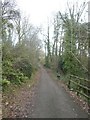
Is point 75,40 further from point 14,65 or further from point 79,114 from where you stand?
point 79,114

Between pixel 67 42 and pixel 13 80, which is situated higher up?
pixel 67 42

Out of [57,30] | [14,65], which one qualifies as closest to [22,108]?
[14,65]

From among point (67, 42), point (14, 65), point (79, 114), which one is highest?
point (67, 42)

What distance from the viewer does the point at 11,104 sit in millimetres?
10359

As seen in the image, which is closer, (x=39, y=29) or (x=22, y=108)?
(x=22, y=108)

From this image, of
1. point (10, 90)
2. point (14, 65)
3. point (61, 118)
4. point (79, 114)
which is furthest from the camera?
point (14, 65)

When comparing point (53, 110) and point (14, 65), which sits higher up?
point (14, 65)

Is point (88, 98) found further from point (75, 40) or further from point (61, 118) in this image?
point (75, 40)

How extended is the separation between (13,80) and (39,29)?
110 ft

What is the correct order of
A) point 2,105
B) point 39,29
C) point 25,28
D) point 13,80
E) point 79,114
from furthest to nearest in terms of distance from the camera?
point 39,29
point 25,28
point 13,80
point 2,105
point 79,114

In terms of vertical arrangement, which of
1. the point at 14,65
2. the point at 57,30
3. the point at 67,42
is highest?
the point at 57,30

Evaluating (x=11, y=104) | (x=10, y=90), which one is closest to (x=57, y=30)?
(x=10, y=90)

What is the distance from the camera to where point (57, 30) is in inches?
1708

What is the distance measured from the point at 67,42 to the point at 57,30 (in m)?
20.6
